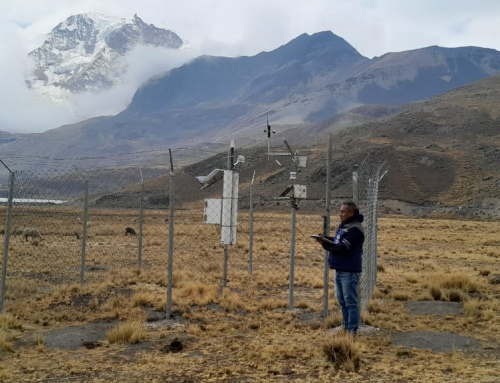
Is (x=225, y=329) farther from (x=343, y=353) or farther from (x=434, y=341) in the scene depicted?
(x=434, y=341)

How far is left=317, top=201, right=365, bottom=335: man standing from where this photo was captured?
24.5 feet

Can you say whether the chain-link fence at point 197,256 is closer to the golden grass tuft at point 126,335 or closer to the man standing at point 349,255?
the man standing at point 349,255

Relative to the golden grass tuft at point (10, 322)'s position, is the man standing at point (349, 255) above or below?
above

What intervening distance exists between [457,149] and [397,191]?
23.8 m

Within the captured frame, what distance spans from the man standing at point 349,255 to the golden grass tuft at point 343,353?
76 centimetres

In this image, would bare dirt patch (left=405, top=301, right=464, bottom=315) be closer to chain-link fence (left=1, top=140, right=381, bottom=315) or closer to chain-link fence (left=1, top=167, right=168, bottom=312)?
chain-link fence (left=1, top=140, right=381, bottom=315)

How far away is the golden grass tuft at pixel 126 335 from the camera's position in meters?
7.73

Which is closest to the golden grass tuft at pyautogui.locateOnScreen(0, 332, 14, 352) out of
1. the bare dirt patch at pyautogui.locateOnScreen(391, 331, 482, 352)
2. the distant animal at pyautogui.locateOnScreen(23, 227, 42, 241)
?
the bare dirt patch at pyautogui.locateOnScreen(391, 331, 482, 352)

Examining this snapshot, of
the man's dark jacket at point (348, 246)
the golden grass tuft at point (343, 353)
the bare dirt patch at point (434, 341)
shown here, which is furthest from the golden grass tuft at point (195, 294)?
the golden grass tuft at point (343, 353)

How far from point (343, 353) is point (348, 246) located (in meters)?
1.57

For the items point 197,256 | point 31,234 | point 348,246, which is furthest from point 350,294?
point 31,234

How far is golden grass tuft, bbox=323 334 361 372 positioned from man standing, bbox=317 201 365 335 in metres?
0.76

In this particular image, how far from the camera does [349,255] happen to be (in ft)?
24.9

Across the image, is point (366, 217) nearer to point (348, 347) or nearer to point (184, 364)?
point (348, 347)
